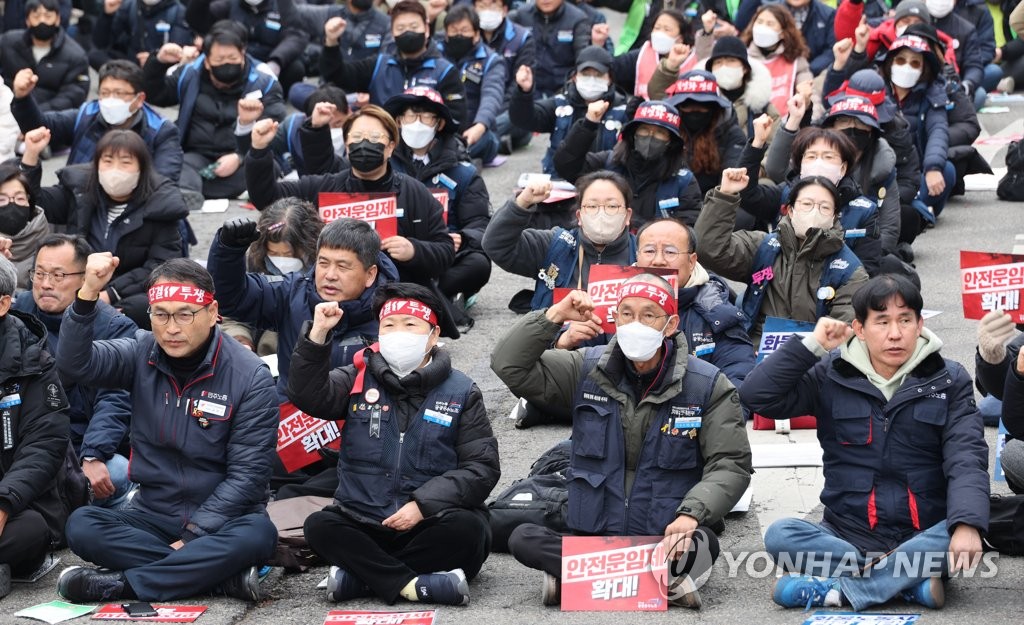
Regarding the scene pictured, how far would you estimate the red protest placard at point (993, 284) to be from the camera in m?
6.56

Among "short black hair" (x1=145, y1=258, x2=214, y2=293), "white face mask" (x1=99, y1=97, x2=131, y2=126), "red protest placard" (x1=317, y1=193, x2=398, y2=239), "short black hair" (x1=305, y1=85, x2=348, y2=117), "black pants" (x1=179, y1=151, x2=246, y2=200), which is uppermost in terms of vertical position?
"short black hair" (x1=305, y1=85, x2=348, y2=117)

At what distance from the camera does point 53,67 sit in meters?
15.5

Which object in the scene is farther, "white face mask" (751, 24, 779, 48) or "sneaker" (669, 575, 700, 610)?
"white face mask" (751, 24, 779, 48)

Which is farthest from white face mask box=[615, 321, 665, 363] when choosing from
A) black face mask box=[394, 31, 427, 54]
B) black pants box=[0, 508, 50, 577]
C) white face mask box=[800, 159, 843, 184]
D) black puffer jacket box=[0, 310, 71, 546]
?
black face mask box=[394, 31, 427, 54]

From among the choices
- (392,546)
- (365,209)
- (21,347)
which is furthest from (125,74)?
(392,546)

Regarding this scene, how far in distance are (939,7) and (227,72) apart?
6504 mm

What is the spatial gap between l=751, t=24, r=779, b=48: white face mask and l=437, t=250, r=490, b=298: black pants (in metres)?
3.48

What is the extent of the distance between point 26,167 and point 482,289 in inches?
137

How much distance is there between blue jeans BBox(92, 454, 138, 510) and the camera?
25.6 ft

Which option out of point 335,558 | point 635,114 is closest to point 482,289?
point 635,114

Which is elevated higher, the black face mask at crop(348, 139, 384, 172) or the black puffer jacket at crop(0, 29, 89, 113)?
the black puffer jacket at crop(0, 29, 89, 113)

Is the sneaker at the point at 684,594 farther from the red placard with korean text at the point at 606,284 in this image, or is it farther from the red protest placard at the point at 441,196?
the red protest placard at the point at 441,196

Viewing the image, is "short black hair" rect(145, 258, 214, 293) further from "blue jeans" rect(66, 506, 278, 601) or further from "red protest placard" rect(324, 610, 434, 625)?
"red protest placard" rect(324, 610, 434, 625)

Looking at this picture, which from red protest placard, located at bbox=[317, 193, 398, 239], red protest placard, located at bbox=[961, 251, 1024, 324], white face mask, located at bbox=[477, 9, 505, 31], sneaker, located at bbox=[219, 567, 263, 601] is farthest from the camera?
white face mask, located at bbox=[477, 9, 505, 31]
